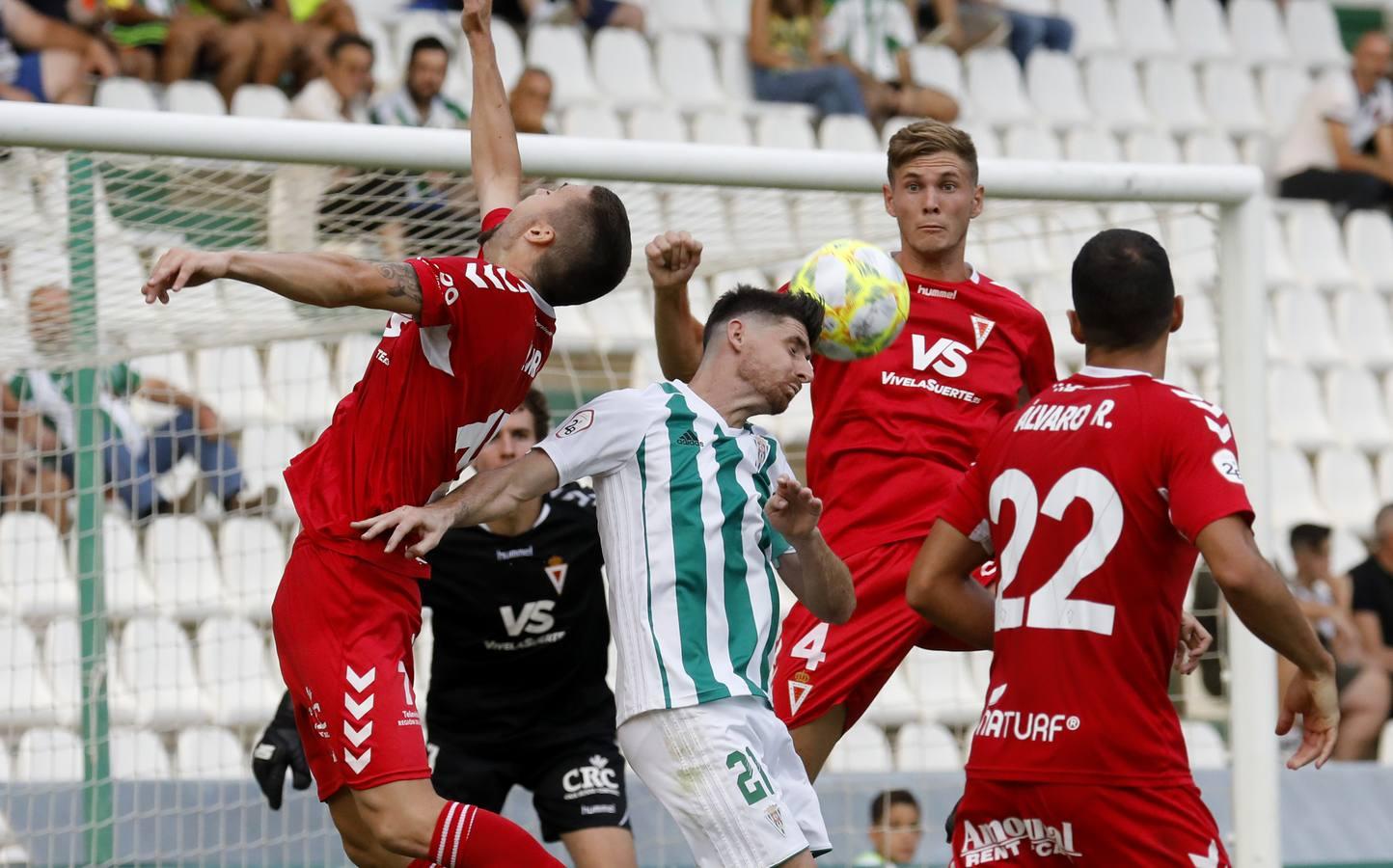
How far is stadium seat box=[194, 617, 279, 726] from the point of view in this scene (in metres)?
7.95

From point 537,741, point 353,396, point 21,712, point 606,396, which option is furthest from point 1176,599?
point 21,712

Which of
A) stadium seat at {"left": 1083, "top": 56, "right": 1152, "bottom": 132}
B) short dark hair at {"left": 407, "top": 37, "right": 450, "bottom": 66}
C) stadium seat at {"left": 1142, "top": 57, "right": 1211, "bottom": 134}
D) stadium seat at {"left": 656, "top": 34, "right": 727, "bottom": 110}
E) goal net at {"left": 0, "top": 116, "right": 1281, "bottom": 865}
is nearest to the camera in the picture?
goal net at {"left": 0, "top": 116, "right": 1281, "bottom": 865}

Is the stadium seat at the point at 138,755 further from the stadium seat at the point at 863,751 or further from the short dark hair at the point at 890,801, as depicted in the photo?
the stadium seat at the point at 863,751

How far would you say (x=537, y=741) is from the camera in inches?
239

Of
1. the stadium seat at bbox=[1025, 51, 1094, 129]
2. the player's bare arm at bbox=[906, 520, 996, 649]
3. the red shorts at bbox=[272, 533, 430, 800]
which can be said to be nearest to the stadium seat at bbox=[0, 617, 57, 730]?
the red shorts at bbox=[272, 533, 430, 800]

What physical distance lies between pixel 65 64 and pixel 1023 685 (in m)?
7.20

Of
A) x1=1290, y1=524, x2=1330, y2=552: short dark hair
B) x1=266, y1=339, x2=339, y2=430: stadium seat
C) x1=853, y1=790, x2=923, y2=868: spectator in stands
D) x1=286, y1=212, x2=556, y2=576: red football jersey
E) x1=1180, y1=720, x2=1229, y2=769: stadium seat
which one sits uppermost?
x1=266, y1=339, x2=339, y2=430: stadium seat

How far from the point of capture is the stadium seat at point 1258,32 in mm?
14516

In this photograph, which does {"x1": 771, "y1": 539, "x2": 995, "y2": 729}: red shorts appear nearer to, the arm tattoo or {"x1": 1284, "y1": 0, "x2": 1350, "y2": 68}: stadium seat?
the arm tattoo

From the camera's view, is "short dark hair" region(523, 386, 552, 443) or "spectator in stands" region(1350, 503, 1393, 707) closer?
"short dark hair" region(523, 386, 552, 443)

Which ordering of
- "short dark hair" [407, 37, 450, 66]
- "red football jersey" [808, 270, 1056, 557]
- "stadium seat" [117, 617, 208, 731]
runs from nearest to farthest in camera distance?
"red football jersey" [808, 270, 1056, 557], "stadium seat" [117, 617, 208, 731], "short dark hair" [407, 37, 450, 66]

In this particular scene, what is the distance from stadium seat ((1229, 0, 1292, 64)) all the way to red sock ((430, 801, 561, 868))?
11.6 meters

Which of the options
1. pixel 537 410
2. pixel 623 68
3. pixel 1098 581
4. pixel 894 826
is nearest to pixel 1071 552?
pixel 1098 581

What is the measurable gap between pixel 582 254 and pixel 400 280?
0.57 metres
